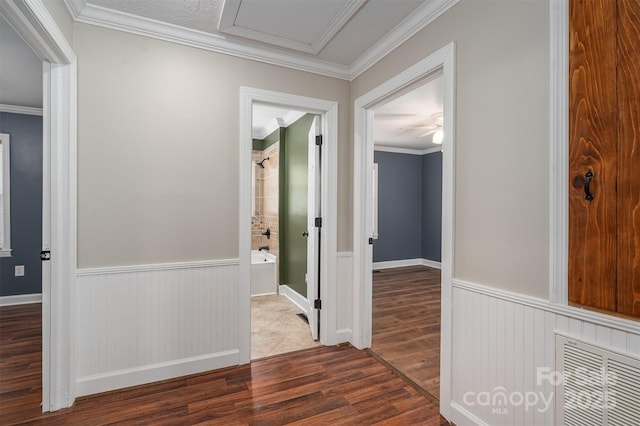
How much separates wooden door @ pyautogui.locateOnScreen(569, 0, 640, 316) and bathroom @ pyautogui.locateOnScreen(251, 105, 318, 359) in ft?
7.30

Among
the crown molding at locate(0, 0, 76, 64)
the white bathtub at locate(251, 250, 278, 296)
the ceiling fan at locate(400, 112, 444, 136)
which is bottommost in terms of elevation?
the white bathtub at locate(251, 250, 278, 296)

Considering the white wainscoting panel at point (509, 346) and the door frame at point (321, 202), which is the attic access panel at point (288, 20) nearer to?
the door frame at point (321, 202)

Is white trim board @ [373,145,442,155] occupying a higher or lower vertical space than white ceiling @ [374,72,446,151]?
lower

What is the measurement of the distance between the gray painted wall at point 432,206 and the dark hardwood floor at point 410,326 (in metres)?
1.05

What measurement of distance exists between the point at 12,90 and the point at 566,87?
15.8 feet

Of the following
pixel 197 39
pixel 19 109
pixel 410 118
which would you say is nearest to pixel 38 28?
pixel 197 39

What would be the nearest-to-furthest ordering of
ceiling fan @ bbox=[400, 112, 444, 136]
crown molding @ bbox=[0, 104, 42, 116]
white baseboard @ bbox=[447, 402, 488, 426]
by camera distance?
white baseboard @ bbox=[447, 402, 488, 426] < crown molding @ bbox=[0, 104, 42, 116] < ceiling fan @ bbox=[400, 112, 444, 136]

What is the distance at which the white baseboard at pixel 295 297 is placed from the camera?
3.67 m

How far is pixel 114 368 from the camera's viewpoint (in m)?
2.12

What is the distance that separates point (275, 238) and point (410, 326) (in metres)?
2.26

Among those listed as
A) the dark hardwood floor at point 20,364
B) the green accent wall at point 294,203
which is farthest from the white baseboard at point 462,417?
the dark hardwood floor at point 20,364

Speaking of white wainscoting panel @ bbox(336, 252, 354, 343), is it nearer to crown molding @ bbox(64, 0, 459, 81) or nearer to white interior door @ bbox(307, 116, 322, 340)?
white interior door @ bbox(307, 116, 322, 340)

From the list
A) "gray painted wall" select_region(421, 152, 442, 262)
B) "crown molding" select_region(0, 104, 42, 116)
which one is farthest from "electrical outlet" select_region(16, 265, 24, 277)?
"gray painted wall" select_region(421, 152, 442, 262)

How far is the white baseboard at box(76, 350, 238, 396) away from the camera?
6.76 feet
